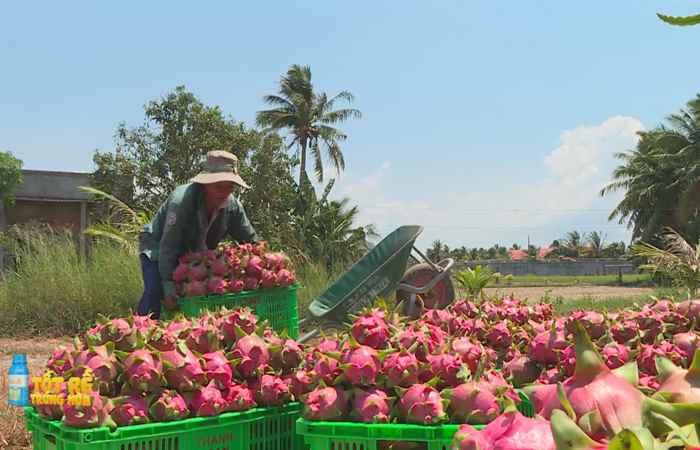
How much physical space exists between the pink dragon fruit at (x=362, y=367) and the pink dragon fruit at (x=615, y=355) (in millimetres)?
730

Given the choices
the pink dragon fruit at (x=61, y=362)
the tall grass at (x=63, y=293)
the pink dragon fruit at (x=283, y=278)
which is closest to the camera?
the pink dragon fruit at (x=61, y=362)

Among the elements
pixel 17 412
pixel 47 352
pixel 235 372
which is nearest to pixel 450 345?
pixel 235 372

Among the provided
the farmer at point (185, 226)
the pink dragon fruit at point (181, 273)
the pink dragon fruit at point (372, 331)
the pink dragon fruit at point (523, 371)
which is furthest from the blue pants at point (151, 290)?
the pink dragon fruit at point (523, 371)

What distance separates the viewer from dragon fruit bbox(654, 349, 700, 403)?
103 centimetres

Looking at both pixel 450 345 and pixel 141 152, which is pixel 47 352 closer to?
pixel 450 345

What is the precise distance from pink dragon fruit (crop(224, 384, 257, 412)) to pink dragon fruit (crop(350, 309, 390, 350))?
402mm

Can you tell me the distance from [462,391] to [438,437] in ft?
0.47

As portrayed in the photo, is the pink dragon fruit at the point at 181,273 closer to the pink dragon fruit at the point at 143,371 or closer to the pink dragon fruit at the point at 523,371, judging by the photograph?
the pink dragon fruit at the point at 143,371

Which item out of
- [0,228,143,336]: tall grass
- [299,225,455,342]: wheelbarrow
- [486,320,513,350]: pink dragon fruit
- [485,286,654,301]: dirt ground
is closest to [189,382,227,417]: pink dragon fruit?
[486,320,513,350]: pink dragon fruit

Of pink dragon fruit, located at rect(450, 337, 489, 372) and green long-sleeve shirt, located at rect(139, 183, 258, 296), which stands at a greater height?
green long-sleeve shirt, located at rect(139, 183, 258, 296)

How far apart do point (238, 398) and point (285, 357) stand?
250 millimetres

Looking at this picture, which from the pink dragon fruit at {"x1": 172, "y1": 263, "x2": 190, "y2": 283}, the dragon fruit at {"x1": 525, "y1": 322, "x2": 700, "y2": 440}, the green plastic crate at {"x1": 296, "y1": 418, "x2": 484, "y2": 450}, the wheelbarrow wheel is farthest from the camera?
the wheelbarrow wheel

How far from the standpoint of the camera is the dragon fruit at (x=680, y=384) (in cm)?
103

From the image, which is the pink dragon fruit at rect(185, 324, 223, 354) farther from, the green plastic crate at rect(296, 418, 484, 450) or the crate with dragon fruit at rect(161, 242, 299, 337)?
the crate with dragon fruit at rect(161, 242, 299, 337)
